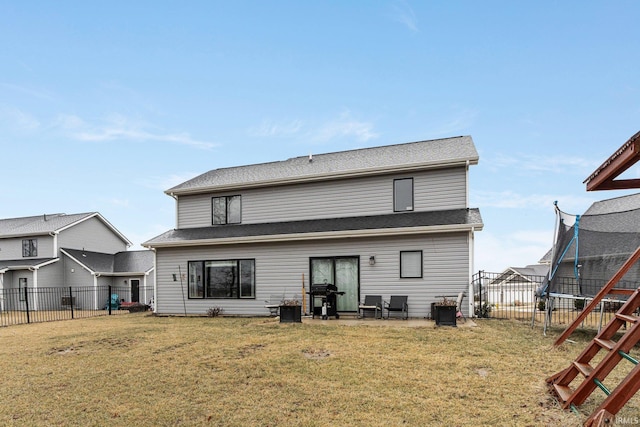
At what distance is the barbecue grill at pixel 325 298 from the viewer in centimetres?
1253

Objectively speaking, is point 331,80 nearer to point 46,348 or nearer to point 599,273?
point 599,273

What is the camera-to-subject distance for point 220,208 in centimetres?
1680

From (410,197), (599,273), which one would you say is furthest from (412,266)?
(599,273)

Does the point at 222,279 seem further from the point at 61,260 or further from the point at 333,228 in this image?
the point at 61,260

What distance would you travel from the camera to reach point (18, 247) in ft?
89.4

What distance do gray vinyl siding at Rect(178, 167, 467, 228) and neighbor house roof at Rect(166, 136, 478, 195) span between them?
1.29 feet

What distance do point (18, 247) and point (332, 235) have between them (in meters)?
25.8

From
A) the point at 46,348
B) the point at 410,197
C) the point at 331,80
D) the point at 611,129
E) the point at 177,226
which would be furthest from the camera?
the point at 177,226

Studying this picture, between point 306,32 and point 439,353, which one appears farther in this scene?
point 306,32

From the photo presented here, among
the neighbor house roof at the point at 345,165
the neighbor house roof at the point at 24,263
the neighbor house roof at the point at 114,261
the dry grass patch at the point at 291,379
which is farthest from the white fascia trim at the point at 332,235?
the neighbor house roof at the point at 24,263

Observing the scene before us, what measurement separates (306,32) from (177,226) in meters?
9.84

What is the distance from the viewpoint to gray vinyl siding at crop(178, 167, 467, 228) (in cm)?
1359

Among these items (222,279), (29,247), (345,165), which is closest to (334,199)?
(345,165)

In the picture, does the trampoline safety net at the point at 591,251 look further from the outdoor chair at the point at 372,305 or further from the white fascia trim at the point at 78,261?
the white fascia trim at the point at 78,261
